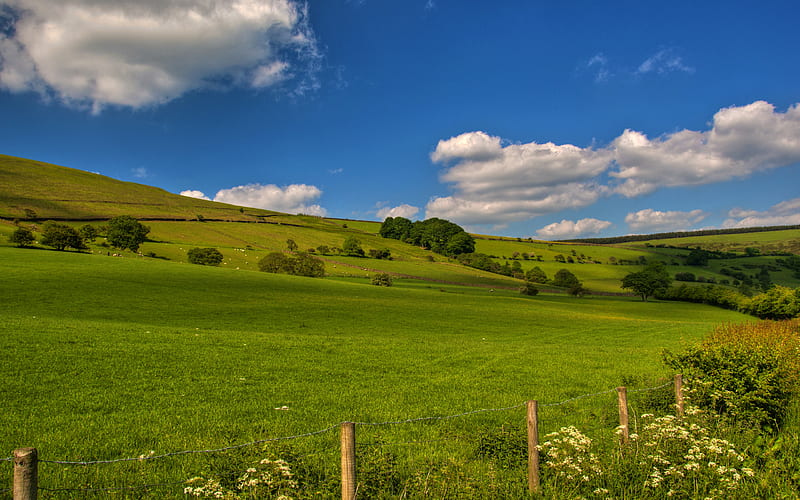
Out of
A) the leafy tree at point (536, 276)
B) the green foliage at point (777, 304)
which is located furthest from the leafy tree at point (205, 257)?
the green foliage at point (777, 304)

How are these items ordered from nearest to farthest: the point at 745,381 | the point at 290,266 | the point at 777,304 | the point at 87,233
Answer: the point at 745,381 < the point at 777,304 < the point at 87,233 < the point at 290,266

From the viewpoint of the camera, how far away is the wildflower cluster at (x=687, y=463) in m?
7.40

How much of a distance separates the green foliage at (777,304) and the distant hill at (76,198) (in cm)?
14804

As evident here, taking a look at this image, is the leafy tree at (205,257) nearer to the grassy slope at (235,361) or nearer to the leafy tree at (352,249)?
the grassy slope at (235,361)

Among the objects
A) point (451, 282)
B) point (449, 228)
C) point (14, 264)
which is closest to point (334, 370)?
point (14, 264)

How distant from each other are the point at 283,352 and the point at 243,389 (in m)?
8.28

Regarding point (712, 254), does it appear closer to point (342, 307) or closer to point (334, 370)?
point (342, 307)

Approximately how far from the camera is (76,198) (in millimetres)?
134250

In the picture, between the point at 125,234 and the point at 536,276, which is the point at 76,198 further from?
the point at 536,276

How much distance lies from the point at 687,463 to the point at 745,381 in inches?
200

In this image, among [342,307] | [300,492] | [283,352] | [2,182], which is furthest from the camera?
[2,182]

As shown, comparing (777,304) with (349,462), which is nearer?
(349,462)

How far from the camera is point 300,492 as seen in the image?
6.77 m

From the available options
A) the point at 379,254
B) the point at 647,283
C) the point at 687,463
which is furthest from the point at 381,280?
the point at 687,463
